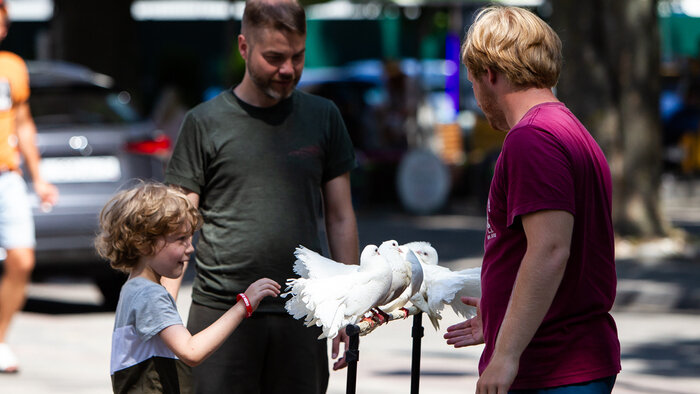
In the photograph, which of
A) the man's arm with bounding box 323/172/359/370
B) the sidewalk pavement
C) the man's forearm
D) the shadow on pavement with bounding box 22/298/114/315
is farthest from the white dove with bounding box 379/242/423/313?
the shadow on pavement with bounding box 22/298/114/315

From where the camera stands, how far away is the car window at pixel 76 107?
29.8 ft

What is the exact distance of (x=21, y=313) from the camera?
984 centimetres

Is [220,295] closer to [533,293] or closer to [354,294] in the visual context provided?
[354,294]

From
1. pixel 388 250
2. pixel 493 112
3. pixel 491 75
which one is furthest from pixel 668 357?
pixel 491 75

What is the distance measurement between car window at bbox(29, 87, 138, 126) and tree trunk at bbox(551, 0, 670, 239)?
532 cm

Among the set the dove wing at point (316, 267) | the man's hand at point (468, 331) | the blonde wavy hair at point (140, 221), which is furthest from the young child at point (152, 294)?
the man's hand at point (468, 331)

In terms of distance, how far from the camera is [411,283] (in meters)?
3.37

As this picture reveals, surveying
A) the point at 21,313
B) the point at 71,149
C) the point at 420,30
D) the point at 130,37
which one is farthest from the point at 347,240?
the point at 420,30

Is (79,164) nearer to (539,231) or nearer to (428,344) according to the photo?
(428,344)

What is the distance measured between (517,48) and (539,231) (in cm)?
46

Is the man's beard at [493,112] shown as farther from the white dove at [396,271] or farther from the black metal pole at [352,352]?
the black metal pole at [352,352]

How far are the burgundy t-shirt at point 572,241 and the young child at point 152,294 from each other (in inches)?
29.8

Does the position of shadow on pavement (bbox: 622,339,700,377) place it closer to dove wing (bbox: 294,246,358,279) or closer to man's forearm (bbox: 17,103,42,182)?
man's forearm (bbox: 17,103,42,182)

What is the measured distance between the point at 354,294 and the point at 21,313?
7245mm
